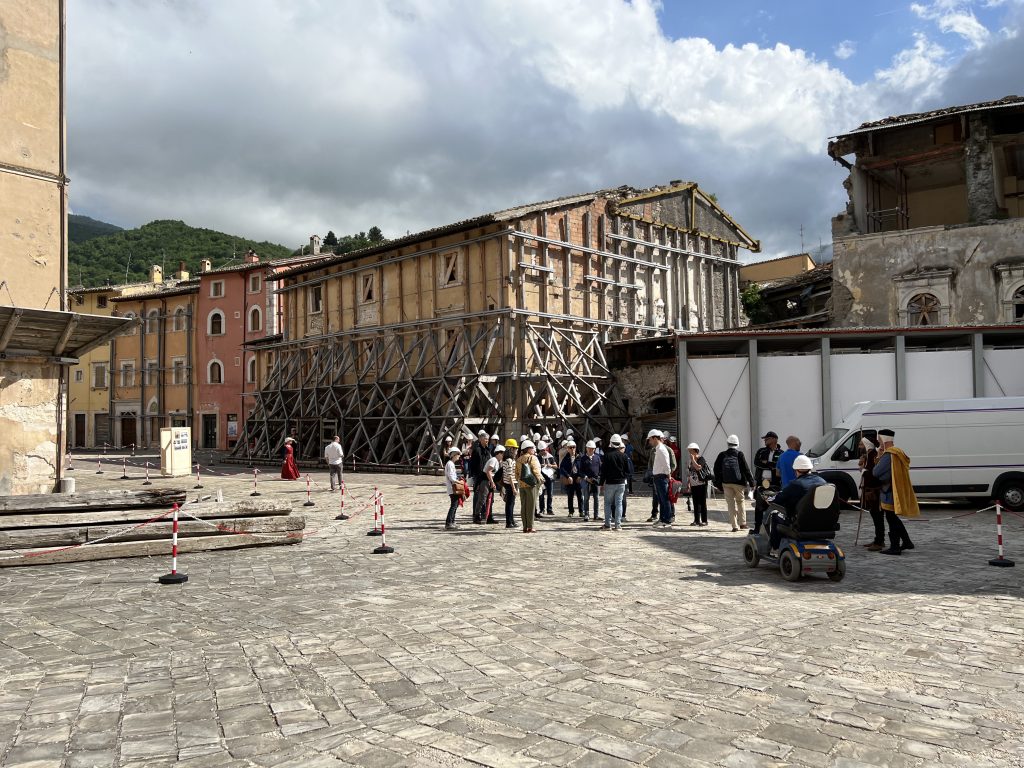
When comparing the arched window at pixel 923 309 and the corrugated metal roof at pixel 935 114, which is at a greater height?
the corrugated metal roof at pixel 935 114

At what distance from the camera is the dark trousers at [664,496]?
1401cm

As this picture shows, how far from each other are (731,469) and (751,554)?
329 cm

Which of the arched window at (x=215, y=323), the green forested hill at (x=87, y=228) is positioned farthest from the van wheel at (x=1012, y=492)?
the green forested hill at (x=87, y=228)

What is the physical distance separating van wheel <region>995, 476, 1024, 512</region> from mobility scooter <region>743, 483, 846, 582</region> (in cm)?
874

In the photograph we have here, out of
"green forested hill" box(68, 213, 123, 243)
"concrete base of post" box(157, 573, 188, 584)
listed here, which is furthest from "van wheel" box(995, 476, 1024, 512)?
"green forested hill" box(68, 213, 123, 243)

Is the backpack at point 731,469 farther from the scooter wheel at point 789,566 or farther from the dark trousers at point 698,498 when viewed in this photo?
the scooter wheel at point 789,566

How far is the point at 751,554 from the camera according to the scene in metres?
9.76

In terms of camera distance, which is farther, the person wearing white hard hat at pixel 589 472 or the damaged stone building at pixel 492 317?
the damaged stone building at pixel 492 317

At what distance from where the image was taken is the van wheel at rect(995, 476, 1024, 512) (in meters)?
15.3

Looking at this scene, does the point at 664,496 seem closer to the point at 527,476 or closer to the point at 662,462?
the point at 662,462

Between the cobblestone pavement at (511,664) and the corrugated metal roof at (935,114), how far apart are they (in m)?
21.2

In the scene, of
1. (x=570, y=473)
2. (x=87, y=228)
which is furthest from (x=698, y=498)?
(x=87, y=228)

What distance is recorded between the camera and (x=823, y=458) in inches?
623

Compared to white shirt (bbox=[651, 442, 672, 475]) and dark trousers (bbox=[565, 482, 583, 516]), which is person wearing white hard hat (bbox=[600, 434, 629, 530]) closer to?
white shirt (bbox=[651, 442, 672, 475])
